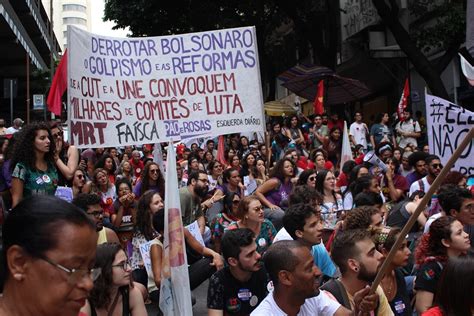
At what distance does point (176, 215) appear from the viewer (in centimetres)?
587

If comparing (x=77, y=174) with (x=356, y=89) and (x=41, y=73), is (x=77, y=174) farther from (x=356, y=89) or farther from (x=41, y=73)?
(x=41, y=73)

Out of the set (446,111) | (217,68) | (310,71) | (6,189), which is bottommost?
(6,189)

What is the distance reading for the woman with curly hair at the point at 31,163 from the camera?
643 cm

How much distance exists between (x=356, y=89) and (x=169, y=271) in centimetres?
1500

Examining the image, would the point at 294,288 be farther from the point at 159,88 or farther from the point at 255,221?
the point at 159,88

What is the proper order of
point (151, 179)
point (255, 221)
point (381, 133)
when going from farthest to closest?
point (381, 133) < point (151, 179) < point (255, 221)

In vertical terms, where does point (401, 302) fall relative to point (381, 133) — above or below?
below

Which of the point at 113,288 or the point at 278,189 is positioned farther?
the point at 278,189

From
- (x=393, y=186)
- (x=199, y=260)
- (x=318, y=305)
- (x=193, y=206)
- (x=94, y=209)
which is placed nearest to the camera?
(x=318, y=305)

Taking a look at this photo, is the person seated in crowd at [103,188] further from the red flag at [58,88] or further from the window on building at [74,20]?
the window on building at [74,20]

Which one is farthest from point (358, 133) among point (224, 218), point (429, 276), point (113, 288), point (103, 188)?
point (113, 288)

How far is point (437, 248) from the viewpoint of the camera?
5191 millimetres

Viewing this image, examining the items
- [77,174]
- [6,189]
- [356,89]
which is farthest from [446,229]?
[356,89]

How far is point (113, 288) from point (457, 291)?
2.18m
